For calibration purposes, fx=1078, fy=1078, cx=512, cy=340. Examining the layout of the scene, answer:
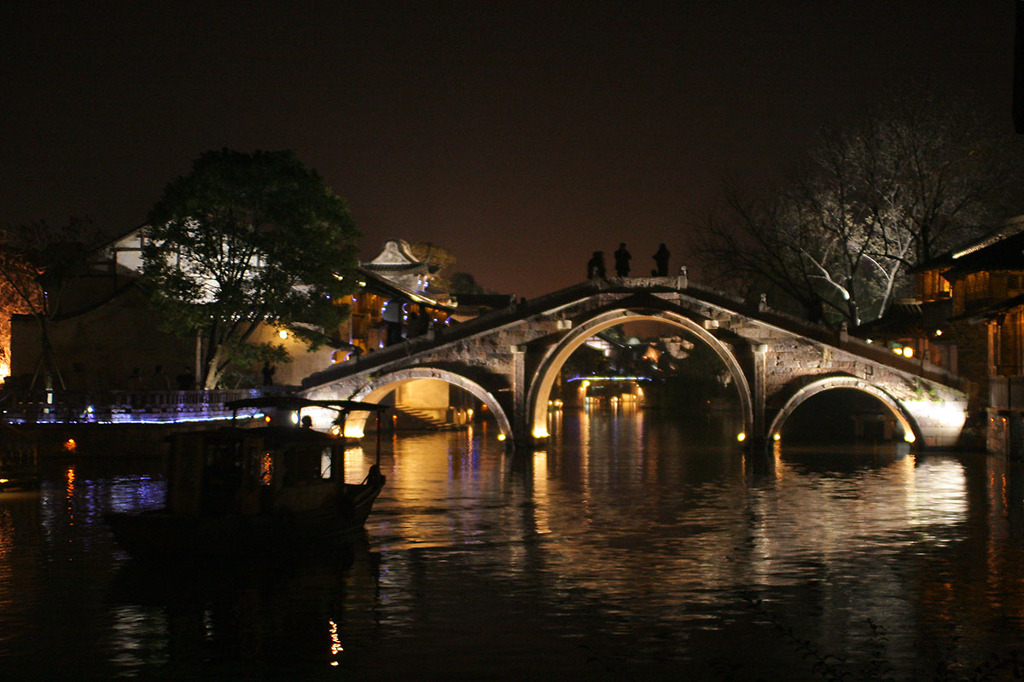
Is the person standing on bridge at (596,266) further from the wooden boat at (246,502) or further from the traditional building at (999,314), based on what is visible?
the wooden boat at (246,502)

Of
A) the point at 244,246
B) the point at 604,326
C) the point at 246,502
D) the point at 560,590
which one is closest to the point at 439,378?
the point at 604,326

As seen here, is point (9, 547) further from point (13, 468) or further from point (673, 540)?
point (673, 540)

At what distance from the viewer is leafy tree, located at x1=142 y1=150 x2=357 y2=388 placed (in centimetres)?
3422

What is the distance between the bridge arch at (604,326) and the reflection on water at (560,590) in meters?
9.38

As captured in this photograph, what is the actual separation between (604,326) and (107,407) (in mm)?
17115

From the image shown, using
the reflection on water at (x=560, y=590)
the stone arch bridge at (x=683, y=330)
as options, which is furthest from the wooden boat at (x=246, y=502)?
the stone arch bridge at (x=683, y=330)

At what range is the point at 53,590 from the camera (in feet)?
50.9

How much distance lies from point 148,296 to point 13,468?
11.8 meters

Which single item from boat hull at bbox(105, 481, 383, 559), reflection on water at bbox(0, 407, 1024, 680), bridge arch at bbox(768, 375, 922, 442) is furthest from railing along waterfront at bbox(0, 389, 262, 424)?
bridge arch at bbox(768, 375, 922, 442)

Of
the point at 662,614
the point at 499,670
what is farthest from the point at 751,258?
the point at 499,670

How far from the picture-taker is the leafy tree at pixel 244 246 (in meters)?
34.2

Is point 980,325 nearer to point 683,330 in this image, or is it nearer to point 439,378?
point 683,330

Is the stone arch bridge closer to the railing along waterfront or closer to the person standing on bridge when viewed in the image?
the person standing on bridge

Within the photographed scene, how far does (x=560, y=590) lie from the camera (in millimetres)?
15641
